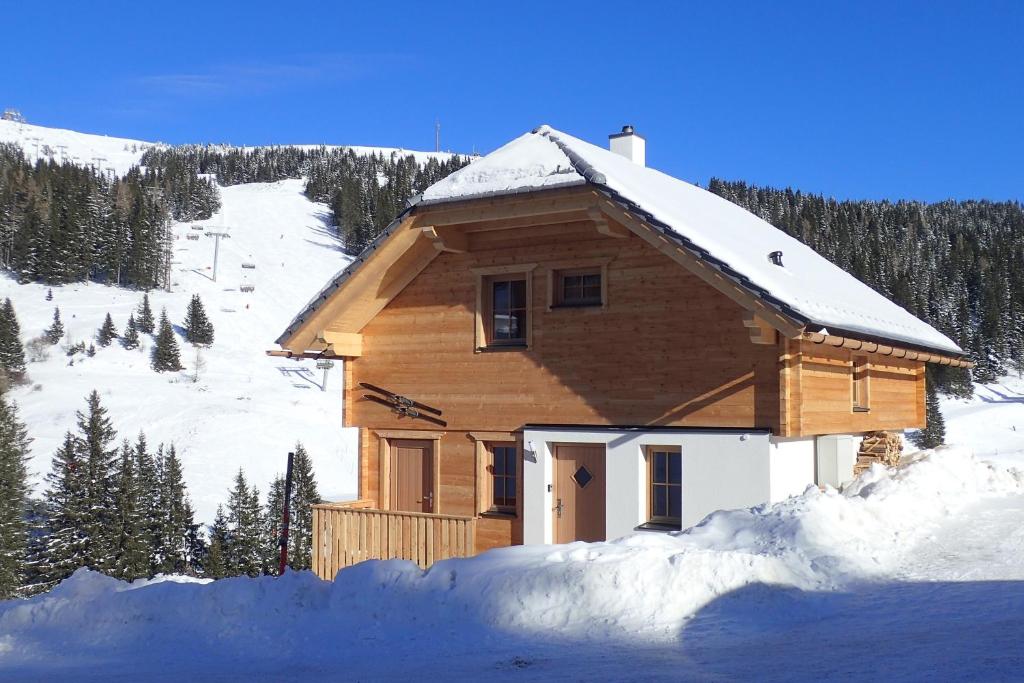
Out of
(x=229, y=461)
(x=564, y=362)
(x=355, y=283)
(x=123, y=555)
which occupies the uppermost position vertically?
(x=355, y=283)

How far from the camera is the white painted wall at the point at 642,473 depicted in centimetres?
1340

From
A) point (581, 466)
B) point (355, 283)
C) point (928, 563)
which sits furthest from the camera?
point (355, 283)

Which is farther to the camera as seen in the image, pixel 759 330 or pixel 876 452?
pixel 876 452

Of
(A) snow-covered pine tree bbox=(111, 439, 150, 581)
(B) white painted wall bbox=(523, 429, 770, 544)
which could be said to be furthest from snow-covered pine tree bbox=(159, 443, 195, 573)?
(B) white painted wall bbox=(523, 429, 770, 544)

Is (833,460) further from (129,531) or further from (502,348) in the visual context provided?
(129,531)

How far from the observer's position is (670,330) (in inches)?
555

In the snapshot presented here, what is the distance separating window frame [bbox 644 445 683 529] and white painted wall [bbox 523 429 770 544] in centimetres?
9

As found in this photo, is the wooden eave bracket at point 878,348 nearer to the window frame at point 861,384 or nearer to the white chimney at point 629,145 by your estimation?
the window frame at point 861,384

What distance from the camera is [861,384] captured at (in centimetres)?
1711

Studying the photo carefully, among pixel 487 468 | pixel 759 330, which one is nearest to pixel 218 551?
pixel 487 468

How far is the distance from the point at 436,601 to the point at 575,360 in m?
A: 6.21

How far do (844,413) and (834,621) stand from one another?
7.37 m

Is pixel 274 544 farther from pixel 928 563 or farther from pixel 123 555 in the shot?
pixel 928 563

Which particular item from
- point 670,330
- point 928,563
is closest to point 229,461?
point 670,330
